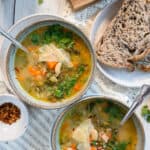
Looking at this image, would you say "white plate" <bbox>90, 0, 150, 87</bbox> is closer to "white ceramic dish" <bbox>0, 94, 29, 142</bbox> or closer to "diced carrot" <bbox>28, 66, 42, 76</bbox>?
"diced carrot" <bbox>28, 66, 42, 76</bbox>

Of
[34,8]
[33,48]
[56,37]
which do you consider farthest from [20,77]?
[34,8]

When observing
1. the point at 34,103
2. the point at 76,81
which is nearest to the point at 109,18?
the point at 76,81

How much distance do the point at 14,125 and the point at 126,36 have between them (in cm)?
71

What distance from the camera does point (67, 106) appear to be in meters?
3.02

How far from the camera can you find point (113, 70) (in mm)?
3195

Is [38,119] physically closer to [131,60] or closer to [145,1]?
[131,60]

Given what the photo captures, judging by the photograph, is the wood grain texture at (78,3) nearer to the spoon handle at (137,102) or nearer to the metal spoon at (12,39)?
the metal spoon at (12,39)

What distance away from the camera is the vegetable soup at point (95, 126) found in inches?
121

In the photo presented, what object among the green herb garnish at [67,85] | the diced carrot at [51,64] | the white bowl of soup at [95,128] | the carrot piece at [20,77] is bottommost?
the white bowl of soup at [95,128]

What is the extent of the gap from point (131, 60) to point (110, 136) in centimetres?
39

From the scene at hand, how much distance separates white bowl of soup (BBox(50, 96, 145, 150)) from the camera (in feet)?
10.1

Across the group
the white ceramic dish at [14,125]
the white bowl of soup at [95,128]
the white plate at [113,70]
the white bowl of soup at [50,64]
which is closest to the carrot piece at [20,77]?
the white bowl of soup at [50,64]

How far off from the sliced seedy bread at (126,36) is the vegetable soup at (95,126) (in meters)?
0.22

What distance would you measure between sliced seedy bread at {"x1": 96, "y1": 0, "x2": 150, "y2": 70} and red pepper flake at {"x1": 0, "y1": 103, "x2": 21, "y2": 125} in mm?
490
